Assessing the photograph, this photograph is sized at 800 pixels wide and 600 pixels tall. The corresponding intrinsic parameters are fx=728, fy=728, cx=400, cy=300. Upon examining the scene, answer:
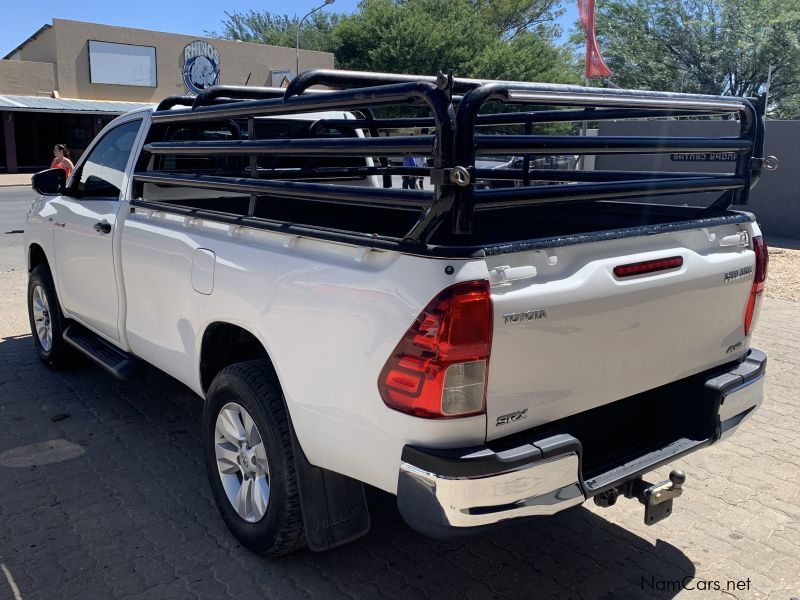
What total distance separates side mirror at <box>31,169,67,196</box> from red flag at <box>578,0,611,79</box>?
1870 centimetres

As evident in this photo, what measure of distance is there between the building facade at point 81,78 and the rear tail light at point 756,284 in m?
29.5

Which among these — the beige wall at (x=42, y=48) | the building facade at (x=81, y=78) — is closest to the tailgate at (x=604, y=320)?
the building facade at (x=81, y=78)

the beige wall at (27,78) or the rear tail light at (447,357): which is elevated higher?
the beige wall at (27,78)

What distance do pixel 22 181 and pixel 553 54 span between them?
103ft

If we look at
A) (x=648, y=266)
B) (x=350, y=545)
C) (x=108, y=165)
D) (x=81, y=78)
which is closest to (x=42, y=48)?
(x=81, y=78)

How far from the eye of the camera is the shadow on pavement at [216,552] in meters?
3.04

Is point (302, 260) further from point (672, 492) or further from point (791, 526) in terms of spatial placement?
point (791, 526)

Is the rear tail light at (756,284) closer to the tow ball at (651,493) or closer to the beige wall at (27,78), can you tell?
the tow ball at (651,493)

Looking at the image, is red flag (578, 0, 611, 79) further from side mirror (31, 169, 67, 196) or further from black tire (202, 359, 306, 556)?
black tire (202, 359, 306, 556)

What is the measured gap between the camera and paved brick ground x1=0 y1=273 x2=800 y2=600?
305 cm

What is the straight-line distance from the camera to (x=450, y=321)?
7.39ft

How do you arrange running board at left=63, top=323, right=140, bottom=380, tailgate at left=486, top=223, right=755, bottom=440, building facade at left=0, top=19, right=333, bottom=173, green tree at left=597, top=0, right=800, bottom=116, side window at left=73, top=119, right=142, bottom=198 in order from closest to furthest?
tailgate at left=486, top=223, right=755, bottom=440
running board at left=63, top=323, right=140, bottom=380
side window at left=73, top=119, right=142, bottom=198
green tree at left=597, top=0, right=800, bottom=116
building facade at left=0, top=19, right=333, bottom=173

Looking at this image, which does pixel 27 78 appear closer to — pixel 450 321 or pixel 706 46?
pixel 706 46

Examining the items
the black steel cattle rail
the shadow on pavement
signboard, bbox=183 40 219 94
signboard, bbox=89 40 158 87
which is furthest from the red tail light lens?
signboard, bbox=89 40 158 87
